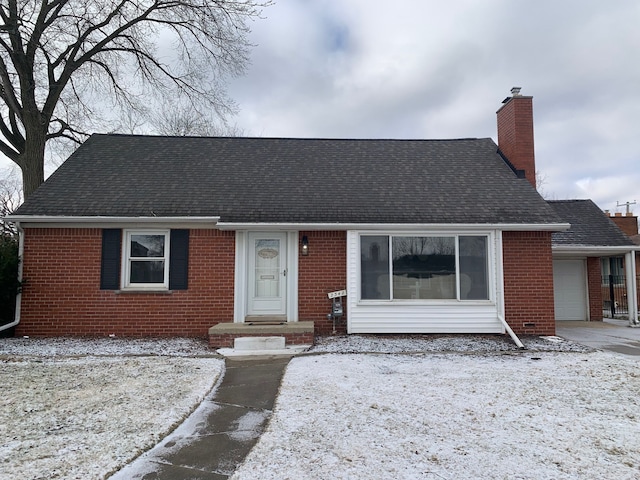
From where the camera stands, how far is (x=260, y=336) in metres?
8.05

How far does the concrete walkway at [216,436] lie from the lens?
321cm

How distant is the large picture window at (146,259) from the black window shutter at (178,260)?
0.52 ft

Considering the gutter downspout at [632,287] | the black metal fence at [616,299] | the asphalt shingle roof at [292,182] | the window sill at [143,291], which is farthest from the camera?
the black metal fence at [616,299]

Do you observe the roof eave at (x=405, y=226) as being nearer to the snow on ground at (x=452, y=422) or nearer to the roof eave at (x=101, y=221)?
the roof eave at (x=101, y=221)

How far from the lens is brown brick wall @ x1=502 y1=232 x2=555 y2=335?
30.2 ft

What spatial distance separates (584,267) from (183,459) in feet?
45.3

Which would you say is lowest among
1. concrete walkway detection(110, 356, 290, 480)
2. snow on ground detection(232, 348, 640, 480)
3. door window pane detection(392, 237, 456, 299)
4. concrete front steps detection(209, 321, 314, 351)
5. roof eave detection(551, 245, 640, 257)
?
concrete walkway detection(110, 356, 290, 480)

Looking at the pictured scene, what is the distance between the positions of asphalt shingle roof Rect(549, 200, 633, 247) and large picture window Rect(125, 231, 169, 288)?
34.7 ft

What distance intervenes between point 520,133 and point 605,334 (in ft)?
18.1

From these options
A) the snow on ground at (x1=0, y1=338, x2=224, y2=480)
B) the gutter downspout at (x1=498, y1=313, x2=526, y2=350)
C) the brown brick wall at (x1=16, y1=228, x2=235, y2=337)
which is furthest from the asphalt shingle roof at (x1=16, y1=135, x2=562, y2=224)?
the snow on ground at (x1=0, y1=338, x2=224, y2=480)

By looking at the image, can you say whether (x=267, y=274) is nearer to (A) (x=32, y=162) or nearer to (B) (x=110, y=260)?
(B) (x=110, y=260)

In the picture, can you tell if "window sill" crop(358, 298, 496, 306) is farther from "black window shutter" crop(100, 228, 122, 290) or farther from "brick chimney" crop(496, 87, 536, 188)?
"black window shutter" crop(100, 228, 122, 290)

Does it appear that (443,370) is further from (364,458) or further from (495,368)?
(364,458)

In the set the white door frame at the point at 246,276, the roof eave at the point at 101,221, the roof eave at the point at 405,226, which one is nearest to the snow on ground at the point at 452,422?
the white door frame at the point at 246,276
